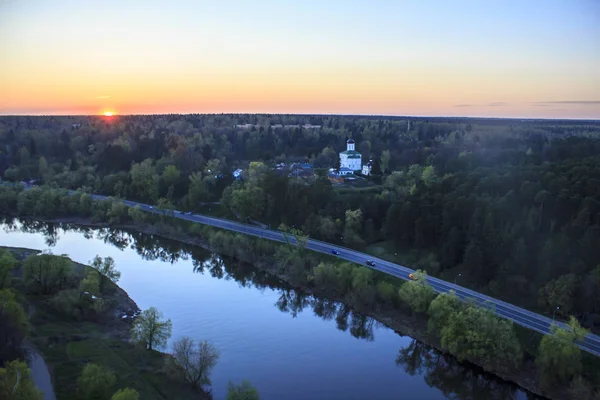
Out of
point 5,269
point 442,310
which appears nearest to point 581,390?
point 442,310

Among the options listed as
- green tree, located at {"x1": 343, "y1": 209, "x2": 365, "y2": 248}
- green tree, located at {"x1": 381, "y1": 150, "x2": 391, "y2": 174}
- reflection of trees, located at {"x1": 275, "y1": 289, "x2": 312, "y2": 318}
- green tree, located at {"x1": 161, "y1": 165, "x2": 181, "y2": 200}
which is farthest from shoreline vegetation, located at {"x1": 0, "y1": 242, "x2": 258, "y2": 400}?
green tree, located at {"x1": 381, "y1": 150, "x2": 391, "y2": 174}

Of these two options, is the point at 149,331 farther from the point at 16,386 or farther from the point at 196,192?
the point at 196,192

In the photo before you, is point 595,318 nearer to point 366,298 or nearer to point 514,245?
point 514,245

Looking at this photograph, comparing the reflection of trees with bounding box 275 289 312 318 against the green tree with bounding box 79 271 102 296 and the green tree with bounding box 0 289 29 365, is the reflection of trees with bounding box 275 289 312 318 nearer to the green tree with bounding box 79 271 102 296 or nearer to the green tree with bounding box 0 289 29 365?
the green tree with bounding box 79 271 102 296

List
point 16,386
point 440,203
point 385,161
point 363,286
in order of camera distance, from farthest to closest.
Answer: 1. point 385,161
2. point 440,203
3. point 363,286
4. point 16,386

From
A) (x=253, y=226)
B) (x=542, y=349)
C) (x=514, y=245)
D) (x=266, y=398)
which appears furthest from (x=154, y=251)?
(x=542, y=349)

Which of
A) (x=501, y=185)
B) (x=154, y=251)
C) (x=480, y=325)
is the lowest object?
(x=154, y=251)
